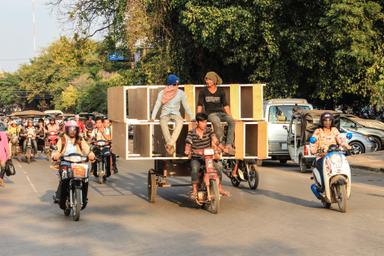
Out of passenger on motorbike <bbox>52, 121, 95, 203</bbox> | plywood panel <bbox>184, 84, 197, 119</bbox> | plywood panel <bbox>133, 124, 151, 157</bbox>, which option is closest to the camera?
passenger on motorbike <bbox>52, 121, 95, 203</bbox>

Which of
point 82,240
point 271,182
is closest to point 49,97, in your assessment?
point 271,182

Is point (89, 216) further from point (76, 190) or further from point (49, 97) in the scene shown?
point (49, 97)

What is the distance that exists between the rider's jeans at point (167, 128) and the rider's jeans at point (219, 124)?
0.63 m

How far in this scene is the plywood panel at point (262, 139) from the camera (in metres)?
12.7

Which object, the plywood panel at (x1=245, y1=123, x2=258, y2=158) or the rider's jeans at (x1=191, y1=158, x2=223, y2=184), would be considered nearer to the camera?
the rider's jeans at (x1=191, y1=158, x2=223, y2=184)

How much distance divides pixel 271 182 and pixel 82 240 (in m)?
8.40

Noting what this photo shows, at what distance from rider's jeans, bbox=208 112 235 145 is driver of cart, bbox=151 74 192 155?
45 cm

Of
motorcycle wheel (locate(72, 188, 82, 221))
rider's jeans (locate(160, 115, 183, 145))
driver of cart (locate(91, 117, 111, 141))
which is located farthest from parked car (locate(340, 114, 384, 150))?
motorcycle wheel (locate(72, 188, 82, 221))

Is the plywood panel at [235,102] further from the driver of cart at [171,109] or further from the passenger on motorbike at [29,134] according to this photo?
the passenger on motorbike at [29,134]

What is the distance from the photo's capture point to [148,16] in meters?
30.8

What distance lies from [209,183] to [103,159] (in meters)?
6.85

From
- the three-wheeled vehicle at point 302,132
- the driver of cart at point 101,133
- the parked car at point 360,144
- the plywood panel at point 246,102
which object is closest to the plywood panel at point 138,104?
the plywood panel at point 246,102

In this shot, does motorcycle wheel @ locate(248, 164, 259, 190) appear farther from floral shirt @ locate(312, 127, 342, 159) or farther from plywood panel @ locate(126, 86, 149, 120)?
floral shirt @ locate(312, 127, 342, 159)

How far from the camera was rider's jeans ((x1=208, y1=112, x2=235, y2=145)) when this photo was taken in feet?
40.9
